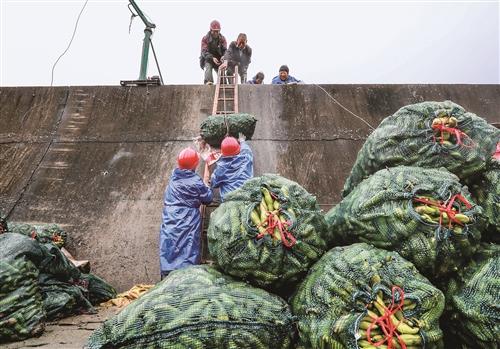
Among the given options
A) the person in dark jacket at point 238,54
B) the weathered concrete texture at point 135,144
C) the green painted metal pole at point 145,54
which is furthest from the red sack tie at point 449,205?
the green painted metal pole at point 145,54

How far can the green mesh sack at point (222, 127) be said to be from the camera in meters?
4.60

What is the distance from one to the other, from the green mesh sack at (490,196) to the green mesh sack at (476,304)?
6.0 inches

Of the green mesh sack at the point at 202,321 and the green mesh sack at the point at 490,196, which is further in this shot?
the green mesh sack at the point at 490,196

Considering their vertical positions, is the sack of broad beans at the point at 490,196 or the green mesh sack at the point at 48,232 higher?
the sack of broad beans at the point at 490,196

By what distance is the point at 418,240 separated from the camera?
4.80 feet

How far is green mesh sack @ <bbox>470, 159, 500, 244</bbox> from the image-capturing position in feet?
5.67

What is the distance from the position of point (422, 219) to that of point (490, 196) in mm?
543

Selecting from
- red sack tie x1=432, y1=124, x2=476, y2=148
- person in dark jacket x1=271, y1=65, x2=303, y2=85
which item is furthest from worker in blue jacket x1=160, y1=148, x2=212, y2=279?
→ person in dark jacket x1=271, y1=65, x2=303, y2=85

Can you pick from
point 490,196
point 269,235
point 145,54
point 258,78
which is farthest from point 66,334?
point 258,78

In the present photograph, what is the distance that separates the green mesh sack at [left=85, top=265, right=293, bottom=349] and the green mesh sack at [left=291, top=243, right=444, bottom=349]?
0.12m

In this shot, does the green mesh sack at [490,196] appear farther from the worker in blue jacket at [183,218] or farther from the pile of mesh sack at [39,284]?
the pile of mesh sack at [39,284]

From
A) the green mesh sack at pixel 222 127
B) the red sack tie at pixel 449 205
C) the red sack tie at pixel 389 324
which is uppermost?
the green mesh sack at pixel 222 127

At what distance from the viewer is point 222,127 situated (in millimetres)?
4590

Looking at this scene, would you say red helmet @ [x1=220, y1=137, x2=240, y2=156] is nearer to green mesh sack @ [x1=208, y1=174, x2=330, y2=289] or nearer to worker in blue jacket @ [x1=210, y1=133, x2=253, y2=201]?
worker in blue jacket @ [x1=210, y1=133, x2=253, y2=201]
